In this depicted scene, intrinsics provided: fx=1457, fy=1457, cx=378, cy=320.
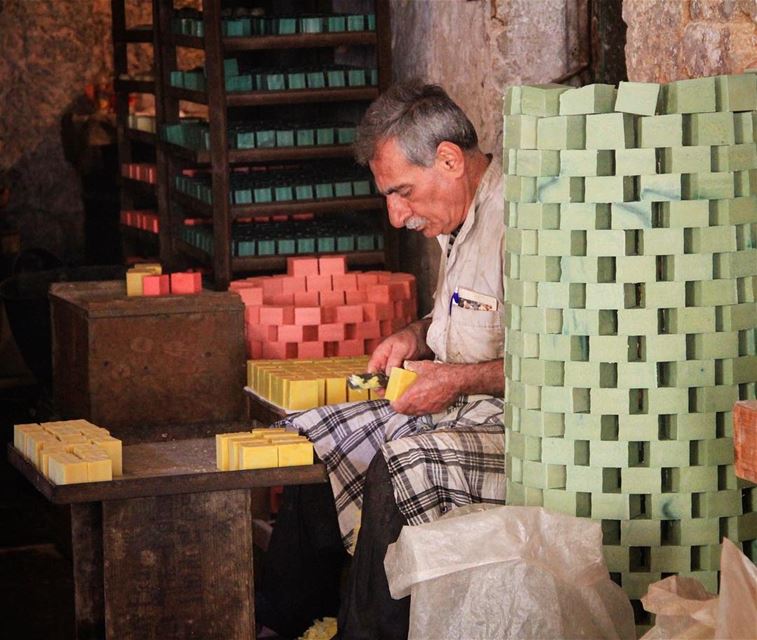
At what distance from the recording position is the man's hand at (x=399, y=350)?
191 inches

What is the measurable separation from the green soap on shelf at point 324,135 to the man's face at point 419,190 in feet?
5.47

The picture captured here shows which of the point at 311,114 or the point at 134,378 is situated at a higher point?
the point at 311,114

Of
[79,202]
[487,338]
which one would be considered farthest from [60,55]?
[487,338]

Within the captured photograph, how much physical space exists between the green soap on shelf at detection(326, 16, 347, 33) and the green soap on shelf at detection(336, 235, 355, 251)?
88 centimetres

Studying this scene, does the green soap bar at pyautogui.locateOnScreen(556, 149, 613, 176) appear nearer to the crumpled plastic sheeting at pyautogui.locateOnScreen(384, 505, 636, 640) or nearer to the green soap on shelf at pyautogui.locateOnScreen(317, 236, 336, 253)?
the crumpled plastic sheeting at pyautogui.locateOnScreen(384, 505, 636, 640)

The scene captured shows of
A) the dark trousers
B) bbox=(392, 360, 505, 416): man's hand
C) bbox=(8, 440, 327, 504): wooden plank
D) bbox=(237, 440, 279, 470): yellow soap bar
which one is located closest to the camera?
bbox=(8, 440, 327, 504): wooden plank

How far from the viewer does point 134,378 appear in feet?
17.3

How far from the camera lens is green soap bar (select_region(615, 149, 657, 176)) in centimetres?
304

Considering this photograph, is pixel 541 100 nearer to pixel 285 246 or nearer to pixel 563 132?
pixel 563 132

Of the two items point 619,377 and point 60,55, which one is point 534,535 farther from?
point 60,55

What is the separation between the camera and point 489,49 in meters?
5.75

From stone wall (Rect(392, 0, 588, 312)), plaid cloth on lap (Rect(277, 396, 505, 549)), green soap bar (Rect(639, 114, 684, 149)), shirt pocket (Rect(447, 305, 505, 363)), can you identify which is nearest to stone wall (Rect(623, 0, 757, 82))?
green soap bar (Rect(639, 114, 684, 149))

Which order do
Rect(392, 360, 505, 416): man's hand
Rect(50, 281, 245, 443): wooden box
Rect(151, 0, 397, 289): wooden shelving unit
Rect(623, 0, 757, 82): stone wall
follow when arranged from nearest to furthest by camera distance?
Rect(623, 0, 757, 82): stone wall → Rect(392, 360, 505, 416): man's hand → Rect(50, 281, 245, 443): wooden box → Rect(151, 0, 397, 289): wooden shelving unit

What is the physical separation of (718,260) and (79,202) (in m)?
8.44
